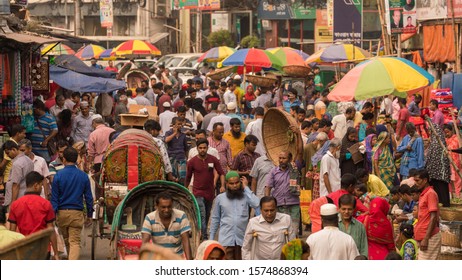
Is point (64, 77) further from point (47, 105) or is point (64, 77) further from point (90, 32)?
point (90, 32)

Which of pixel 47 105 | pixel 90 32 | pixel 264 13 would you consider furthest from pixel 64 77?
pixel 90 32

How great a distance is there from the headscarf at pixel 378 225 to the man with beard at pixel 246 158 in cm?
399

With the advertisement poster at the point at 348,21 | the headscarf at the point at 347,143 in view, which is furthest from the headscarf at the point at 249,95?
the headscarf at the point at 347,143

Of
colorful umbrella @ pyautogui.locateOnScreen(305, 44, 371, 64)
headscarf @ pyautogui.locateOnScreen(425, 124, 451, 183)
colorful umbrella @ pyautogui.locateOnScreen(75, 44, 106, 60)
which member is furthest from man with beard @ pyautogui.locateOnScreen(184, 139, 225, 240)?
colorful umbrella @ pyautogui.locateOnScreen(75, 44, 106, 60)

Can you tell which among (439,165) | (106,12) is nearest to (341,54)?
(439,165)

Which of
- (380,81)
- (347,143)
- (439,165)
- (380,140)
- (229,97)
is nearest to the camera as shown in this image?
(439,165)

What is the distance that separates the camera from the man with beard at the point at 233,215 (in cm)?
1317

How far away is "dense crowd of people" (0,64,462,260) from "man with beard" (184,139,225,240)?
0.05 feet

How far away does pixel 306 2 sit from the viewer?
55344mm

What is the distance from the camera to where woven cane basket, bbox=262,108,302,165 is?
1694 cm

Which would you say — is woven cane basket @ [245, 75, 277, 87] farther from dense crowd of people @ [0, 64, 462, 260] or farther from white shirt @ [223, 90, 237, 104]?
dense crowd of people @ [0, 64, 462, 260]

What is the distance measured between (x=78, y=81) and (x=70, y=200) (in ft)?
33.3

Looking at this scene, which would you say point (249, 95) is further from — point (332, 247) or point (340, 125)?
point (332, 247)

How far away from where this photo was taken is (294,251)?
1049cm
